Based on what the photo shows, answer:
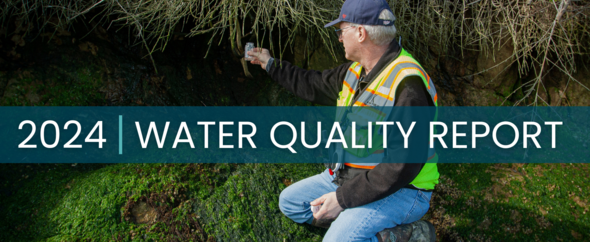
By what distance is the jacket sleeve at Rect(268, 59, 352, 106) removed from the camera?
8.69 ft

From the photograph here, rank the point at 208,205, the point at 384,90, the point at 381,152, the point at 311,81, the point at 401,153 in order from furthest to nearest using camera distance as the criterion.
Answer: the point at 208,205
the point at 311,81
the point at 381,152
the point at 384,90
the point at 401,153

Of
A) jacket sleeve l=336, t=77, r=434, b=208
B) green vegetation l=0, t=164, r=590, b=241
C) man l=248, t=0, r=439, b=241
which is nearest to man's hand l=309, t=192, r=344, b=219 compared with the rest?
man l=248, t=0, r=439, b=241

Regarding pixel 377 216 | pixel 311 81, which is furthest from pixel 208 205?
pixel 377 216

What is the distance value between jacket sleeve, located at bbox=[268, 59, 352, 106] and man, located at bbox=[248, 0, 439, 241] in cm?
16

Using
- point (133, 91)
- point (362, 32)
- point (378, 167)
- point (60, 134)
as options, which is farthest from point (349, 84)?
point (60, 134)

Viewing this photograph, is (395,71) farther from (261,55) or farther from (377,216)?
(261,55)

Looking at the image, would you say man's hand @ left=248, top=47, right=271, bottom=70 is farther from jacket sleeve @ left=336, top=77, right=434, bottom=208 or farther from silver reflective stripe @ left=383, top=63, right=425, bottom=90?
jacket sleeve @ left=336, top=77, right=434, bottom=208

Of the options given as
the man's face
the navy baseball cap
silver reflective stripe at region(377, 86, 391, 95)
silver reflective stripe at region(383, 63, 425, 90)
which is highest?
the navy baseball cap

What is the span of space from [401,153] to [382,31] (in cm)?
68

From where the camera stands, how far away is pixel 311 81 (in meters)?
2.73

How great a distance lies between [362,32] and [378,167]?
0.75 metres

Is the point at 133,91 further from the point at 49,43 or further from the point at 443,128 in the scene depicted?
the point at 443,128

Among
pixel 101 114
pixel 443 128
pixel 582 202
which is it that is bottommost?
pixel 582 202

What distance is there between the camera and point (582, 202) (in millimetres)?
3691
